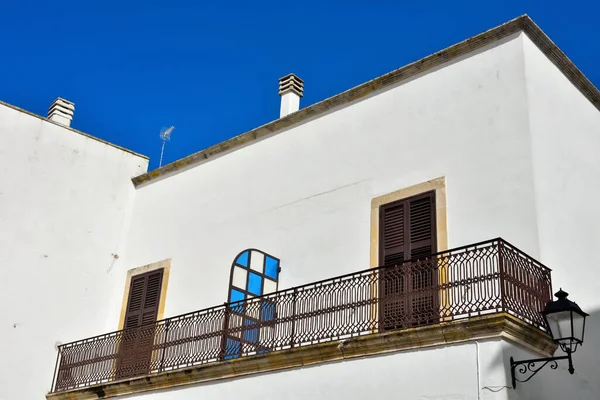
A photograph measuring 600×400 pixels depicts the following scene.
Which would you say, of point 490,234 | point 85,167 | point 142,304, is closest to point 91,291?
point 142,304

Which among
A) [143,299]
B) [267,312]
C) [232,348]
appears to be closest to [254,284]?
[267,312]

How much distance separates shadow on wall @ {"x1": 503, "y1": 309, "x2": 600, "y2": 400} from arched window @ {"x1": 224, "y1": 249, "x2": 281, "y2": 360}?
11.6 ft

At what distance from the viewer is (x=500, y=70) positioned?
1029cm

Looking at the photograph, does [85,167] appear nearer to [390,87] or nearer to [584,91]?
[390,87]

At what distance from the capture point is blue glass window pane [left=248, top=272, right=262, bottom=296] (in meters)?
11.4

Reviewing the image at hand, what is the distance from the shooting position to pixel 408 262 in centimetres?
949

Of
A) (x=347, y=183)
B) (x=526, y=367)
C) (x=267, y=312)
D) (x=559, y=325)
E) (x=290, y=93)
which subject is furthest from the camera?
(x=290, y=93)

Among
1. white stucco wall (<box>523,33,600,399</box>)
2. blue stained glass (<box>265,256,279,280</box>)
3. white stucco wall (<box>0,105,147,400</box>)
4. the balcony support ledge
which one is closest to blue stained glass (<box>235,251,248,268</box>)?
blue stained glass (<box>265,256,279,280</box>)

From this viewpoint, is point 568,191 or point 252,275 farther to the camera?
point 252,275

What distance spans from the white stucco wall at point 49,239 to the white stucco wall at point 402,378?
4164 mm

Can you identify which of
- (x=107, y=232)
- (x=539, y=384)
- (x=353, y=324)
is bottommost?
(x=539, y=384)

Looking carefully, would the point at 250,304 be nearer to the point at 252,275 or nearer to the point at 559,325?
the point at 252,275

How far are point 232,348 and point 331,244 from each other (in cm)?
201

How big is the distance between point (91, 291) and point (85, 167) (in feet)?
7.57
